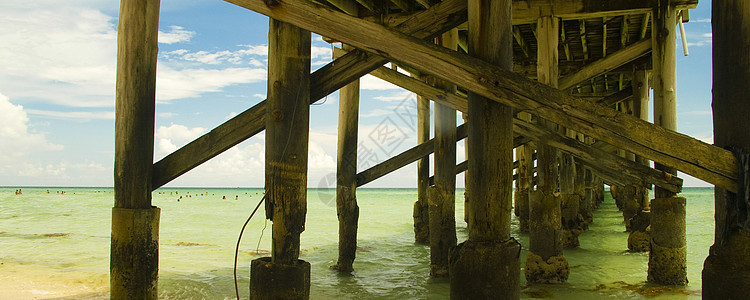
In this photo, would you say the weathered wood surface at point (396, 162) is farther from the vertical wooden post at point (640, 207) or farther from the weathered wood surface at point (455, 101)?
the vertical wooden post at point (640, 207)

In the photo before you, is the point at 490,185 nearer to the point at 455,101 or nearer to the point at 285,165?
the point at 285,165

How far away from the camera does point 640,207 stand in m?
8.27

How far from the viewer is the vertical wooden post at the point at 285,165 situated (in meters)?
3.51

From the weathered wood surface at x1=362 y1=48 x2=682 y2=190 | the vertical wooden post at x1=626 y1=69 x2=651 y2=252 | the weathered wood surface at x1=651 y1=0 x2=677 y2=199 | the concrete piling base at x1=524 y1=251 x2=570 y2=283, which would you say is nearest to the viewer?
the weathered wood surface at x1=362 y1=48 x2=682 y2=190

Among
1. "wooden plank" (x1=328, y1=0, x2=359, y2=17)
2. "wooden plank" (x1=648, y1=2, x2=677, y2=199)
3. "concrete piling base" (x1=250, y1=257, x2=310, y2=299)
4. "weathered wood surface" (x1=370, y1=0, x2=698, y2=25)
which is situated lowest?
"concrete piling base" (x1=250, y1=257, x2=310, y2=299)

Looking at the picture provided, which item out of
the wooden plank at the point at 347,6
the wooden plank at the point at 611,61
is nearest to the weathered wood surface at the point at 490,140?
the wooden plank at the point at 347,6

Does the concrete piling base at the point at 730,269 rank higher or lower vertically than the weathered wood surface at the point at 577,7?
lower

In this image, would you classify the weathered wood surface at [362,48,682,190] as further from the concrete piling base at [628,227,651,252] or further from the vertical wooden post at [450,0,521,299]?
the concrete piling base at [628,227,651,252]

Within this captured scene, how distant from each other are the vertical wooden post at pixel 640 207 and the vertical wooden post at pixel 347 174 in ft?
13.8

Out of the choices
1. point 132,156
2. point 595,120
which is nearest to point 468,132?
point 595,120

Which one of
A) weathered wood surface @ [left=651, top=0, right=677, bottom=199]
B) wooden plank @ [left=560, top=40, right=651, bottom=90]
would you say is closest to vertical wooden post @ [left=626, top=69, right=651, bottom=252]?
wooden plank @ [left=560, top=40, right=651, bottom=90]

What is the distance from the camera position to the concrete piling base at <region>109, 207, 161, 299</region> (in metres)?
3.76

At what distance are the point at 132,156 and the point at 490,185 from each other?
2.51 metres

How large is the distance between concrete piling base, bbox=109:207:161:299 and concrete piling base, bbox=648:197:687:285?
16.7 ft
